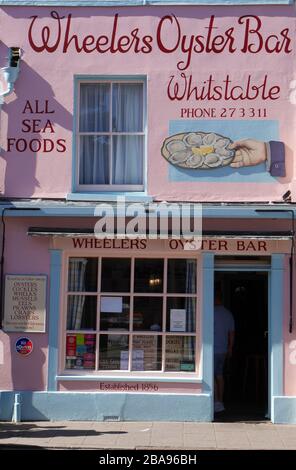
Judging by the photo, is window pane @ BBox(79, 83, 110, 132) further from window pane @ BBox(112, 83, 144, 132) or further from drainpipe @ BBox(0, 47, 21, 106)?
drainpipe @ BBox(0, 47, 21, 106)

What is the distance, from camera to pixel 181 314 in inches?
431

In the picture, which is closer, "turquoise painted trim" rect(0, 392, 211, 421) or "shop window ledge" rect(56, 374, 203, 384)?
"turquoise painted trim" rect(0, 392, 211, 421)

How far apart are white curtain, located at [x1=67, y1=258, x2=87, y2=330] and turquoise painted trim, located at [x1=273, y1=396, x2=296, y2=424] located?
312 centimetres

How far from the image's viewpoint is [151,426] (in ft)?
33.6

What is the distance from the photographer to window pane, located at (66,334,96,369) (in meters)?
10.9

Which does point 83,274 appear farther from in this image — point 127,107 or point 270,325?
point 270,325

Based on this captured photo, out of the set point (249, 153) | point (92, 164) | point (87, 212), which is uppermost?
point (249, 153)

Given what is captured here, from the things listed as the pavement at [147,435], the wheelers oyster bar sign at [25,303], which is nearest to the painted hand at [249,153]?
the wheelers oyster bar sign at [25,303]

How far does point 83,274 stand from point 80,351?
1156 mm

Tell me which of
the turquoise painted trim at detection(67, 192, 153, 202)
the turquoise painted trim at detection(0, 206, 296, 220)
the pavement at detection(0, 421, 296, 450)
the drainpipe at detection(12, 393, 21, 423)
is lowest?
the pavement at detection(0, 421, 296, 450)

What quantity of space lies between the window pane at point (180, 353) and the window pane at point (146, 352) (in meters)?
0.13

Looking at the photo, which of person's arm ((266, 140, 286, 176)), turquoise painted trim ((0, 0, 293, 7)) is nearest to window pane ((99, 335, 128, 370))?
person's arm ((266, 140, 286, 176))

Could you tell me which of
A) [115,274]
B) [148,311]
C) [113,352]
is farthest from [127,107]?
[113,352]

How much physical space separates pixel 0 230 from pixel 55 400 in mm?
2635
